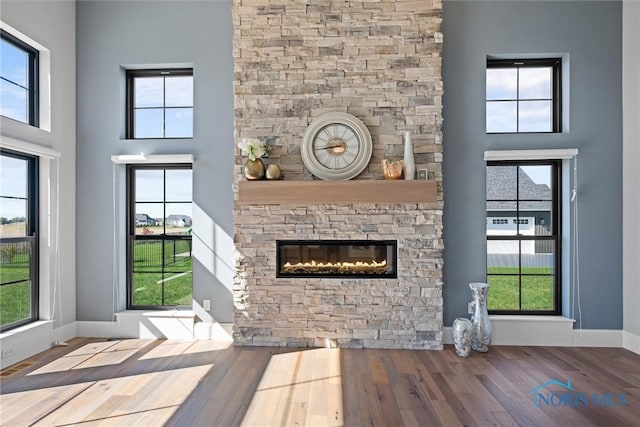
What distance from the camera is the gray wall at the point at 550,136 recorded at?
3938mm

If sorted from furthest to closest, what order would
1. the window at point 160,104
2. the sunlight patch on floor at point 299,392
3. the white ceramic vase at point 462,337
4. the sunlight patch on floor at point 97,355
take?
the window at point 160,104, the white ceramic vase at point 462,337, the sunlight patch on floor at point 97,355, the sunlight patch on floor at point 299,392

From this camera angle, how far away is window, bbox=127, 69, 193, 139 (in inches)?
170

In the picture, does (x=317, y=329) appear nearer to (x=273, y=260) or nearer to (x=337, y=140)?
(x=273, y=260)

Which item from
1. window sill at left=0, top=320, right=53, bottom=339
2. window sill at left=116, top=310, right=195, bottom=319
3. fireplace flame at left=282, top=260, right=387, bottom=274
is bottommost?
window sill at left=116, top=310, right=195, bottom=319

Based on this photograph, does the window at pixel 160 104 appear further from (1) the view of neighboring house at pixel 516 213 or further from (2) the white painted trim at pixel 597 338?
(2) the white painted trim at pixel 597 338

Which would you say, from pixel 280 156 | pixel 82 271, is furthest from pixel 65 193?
pixel 280 156

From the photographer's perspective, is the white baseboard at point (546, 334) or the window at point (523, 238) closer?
the white baseboard at point (546, 334)

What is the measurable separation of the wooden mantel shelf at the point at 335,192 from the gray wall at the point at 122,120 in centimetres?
48

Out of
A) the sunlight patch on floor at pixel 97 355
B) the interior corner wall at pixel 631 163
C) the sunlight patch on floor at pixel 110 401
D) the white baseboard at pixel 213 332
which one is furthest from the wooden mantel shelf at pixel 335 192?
the interior corner wall at pixel 631 163

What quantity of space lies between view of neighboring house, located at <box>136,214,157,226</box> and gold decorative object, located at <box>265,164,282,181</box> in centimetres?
150

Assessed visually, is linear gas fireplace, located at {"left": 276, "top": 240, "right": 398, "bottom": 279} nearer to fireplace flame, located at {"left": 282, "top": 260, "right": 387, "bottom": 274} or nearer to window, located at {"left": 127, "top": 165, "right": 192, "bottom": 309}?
fireplace flame, located at {"left": 282, "top": 260, "right": 387, "bottom": 274}

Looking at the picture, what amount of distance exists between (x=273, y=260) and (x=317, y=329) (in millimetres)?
801

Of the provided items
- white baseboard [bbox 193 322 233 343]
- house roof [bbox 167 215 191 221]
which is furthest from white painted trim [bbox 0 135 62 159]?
white baseboard [bbox 193 322 233 343]

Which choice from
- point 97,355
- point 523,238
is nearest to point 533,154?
point 523,238
